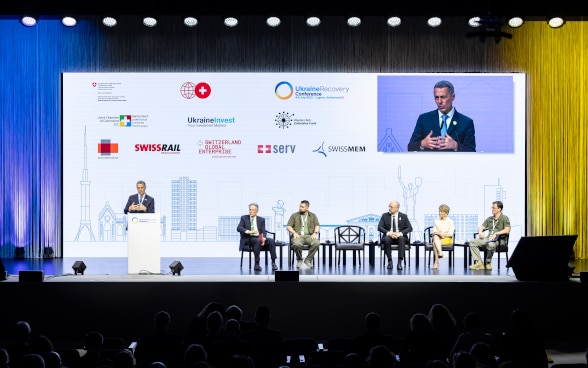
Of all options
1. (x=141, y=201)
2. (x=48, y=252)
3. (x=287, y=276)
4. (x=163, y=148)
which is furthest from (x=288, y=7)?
(x=48, y=252)

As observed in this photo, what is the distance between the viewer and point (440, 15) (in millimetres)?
7414

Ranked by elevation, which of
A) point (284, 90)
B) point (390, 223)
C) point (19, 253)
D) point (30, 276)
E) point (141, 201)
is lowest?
point (19, 253)

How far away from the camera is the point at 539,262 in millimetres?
7160

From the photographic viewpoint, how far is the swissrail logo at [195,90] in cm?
1156

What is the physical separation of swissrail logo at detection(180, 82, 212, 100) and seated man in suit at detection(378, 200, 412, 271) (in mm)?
3288

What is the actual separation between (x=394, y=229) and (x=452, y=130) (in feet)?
7.18

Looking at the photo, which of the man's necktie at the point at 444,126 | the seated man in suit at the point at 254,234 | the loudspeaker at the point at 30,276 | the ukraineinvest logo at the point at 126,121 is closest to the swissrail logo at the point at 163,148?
the ukraineinvest logo at the point at 126,121

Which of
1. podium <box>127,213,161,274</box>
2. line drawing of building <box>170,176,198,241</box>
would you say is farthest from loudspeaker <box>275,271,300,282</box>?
line drawing of building <box>170,176,198,241</box>

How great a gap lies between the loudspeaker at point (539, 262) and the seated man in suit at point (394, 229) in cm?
276

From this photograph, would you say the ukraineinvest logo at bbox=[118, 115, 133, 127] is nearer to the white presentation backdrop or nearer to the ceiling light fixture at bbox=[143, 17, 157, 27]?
the white presentation backdrop

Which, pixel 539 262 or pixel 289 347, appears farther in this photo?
pixel 539 262

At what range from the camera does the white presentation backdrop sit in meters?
11.5

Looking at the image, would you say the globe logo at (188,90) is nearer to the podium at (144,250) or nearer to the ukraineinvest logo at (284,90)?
the ukraineinvest logo at (284,90)

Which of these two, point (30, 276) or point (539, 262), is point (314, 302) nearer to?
point (539, 262)
